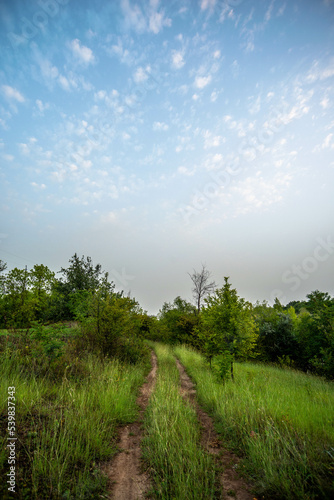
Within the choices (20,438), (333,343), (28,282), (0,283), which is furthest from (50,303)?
(333,343)

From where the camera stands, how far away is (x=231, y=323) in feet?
28.3

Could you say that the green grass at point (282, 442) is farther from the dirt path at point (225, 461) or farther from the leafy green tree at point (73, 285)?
the leafy green tree at point (73, 285)

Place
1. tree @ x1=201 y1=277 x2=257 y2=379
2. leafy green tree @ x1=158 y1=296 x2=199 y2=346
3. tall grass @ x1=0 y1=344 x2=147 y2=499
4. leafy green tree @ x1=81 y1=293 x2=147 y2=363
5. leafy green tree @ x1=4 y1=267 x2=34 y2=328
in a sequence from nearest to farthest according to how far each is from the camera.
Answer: tall grass @ x1=0 y1=344 x2=147 y2=499 → tree @ x1=201 y1=277 x2=257 y2=379 → leafy green tree @ x1=81 y1=293 x2=147 y2=363 → leafy green tree @ x1=4 y1=267 x2=34 y2=328 → leafy green tree @ x1=158 y1=296 x2=199 y2=346

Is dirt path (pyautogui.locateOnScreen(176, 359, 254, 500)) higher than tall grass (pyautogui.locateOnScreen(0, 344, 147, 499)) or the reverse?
the reverse

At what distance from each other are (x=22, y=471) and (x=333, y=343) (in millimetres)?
15314

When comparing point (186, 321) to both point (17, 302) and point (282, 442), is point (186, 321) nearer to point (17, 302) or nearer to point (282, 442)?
point (17, 302)

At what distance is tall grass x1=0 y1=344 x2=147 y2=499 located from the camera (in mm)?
2771

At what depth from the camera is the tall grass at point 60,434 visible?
2.77 meters

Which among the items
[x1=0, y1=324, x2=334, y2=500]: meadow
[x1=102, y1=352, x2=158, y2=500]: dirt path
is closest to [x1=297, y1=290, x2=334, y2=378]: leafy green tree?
[x1=0, y1=324, x2=334, y2=500]: meadow

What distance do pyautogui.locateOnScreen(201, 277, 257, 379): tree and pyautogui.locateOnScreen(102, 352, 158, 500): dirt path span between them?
4620 mm

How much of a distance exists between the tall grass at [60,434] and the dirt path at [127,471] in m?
0.19

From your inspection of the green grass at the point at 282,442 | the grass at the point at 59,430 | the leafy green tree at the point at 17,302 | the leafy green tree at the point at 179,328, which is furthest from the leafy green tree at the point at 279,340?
the leafy green tree at the point at 17,302

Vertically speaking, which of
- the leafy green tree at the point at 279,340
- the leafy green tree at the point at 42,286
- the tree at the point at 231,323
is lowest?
the leafy green tree at the point at 279,340

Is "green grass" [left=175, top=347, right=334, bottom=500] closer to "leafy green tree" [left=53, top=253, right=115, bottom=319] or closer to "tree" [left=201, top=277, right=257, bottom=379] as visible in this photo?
"tree" [left=201, top=277, right=257, bottom=379]
